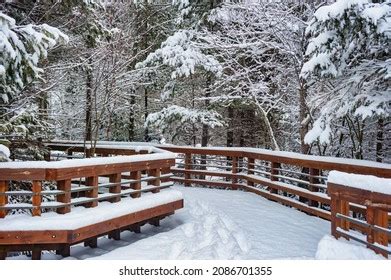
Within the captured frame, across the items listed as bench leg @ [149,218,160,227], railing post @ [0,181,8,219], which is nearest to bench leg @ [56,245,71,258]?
railing post @ [0,181,8,219]

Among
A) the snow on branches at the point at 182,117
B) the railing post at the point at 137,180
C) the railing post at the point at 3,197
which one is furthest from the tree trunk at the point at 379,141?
the railing post at the point at 3,197

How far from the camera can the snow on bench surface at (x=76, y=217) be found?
5.43 meters

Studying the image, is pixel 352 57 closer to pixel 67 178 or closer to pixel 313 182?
pixel 313 182

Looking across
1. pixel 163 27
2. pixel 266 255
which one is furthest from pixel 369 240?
pixel 163 27

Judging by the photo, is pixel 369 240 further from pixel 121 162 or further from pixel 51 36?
pixel 51 36

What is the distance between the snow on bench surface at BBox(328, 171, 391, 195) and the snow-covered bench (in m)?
3.11

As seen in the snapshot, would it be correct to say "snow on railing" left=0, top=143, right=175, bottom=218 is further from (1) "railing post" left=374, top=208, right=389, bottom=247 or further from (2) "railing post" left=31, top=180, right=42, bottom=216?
(1) "railing post" left=374, top=208, right=389, bottom=247

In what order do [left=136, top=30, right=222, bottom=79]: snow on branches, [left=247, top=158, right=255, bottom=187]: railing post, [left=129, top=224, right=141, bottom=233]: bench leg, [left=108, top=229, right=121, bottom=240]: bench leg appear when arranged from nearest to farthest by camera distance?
[left=108, top=229, right=121, bottom=240]: bench leg < [left=129, top=224, right=141, bottom=233]: bench leg < [left=247, top=158, right=255, bottom=187]: railing post < [left=136, top=30, right=222, bottom=79]: snow on branches

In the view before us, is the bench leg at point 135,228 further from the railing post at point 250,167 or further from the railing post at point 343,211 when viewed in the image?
the railing post at point 250,167

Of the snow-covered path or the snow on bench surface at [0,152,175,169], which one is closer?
the snow on bench surface at [0,152,175,169]

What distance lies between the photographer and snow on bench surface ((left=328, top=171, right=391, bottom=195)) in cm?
457

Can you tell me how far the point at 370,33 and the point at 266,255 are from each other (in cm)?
376

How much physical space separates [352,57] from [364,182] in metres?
3.75
